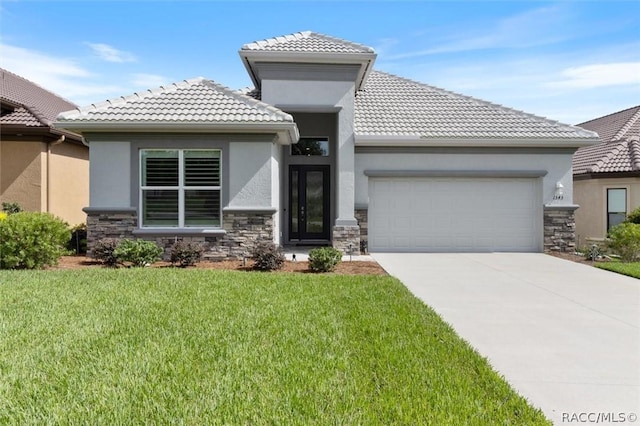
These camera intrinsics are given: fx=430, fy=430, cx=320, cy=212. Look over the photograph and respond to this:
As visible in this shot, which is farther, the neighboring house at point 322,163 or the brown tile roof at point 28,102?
the brown tile roof at point 28,102

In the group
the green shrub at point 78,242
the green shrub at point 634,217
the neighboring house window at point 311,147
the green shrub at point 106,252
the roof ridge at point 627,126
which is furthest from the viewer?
the roof ridge at point 627,126

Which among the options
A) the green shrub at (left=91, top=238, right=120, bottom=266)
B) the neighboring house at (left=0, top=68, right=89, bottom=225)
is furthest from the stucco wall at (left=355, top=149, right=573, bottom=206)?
the neighboring house at (left=0, top=68, right=89, bottom=225)

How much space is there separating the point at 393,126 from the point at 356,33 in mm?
3917

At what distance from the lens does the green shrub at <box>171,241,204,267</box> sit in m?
10.7

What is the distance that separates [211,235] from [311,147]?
607 centimetres

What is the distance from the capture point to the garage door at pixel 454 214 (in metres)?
14.6

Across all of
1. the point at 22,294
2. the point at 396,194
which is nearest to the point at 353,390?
the point at 22,294

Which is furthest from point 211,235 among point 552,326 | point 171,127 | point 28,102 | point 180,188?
point 28,102

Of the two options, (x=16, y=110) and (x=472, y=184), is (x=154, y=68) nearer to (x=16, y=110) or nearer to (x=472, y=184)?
(x=16, y=110)

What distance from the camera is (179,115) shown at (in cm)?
1170

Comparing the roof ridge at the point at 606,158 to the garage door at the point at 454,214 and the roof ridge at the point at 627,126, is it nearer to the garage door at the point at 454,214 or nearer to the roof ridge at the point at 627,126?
the roof ridge at the point at 627,126

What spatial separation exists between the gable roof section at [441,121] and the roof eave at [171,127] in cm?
353

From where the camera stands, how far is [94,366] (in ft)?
14.0

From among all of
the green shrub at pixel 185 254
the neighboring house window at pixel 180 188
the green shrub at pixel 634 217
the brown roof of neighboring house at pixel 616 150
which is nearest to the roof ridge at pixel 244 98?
the neighboring house window at pixel 180 188
